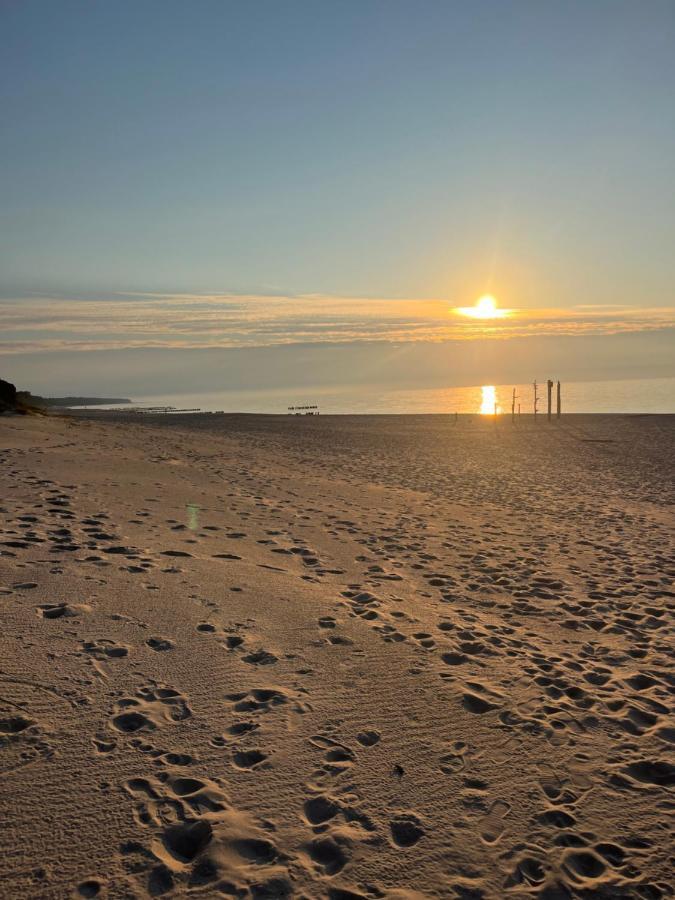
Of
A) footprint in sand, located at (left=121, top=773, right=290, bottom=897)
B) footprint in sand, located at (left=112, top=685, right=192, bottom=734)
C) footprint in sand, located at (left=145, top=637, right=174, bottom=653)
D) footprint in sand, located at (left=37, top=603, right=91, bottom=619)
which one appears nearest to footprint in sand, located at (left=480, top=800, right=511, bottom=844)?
footprint in sand, located at (left=121, top=773, right=290, bottom=897)

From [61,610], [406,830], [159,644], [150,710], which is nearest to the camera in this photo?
[406,830]

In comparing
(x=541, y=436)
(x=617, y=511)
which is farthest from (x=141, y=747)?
(x=541, y=436)

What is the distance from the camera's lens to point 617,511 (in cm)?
1681

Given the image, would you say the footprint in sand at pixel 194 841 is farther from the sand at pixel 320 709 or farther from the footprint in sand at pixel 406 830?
the footprint in sand at pixel 406 830

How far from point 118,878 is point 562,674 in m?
4.56

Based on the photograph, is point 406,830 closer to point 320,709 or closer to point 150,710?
point 320,709

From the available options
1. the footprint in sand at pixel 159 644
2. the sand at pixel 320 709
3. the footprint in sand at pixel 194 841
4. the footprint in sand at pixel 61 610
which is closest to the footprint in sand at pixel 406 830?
the sand at pixel 320 709

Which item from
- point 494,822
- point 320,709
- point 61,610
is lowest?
point 494,822

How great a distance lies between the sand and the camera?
3730mm

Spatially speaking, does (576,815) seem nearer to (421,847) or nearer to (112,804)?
(421,847)

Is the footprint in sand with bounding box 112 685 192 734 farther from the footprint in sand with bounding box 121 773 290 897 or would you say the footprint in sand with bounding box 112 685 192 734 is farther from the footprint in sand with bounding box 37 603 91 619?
the footprint in sand with bounding box 37 603 91 619

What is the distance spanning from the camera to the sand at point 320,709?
373 centimetres

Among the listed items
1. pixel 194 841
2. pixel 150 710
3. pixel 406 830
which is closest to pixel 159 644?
pixel 150 710

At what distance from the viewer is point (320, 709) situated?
5324mm
